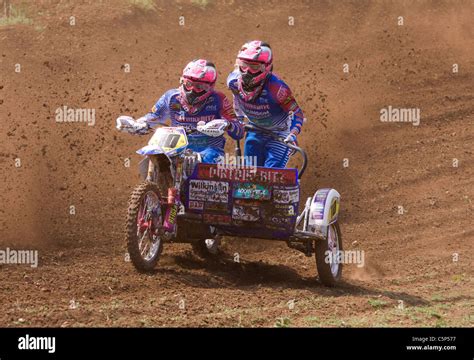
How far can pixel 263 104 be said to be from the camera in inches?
453

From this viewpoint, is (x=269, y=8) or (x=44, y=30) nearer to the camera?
(x=44, y=30)

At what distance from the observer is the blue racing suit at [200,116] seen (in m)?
11.2

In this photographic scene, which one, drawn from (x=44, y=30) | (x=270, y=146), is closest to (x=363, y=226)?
(x=270, y=146)

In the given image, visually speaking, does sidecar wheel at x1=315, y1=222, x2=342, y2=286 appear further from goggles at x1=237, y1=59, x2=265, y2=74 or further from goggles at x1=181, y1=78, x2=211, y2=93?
goggles at x1=181, y1=78, x2=211, y2=93

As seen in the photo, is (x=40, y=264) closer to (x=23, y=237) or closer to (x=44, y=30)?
(x=23, y=237)

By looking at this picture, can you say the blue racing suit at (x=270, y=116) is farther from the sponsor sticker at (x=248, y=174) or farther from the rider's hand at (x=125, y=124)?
the rider's hand at (x=125, y=124)

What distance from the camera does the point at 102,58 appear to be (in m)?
17.8

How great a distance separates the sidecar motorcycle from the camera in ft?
33.9

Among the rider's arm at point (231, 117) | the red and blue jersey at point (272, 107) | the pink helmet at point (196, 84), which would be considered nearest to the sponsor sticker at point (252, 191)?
the rider's arm at point (231, 117)

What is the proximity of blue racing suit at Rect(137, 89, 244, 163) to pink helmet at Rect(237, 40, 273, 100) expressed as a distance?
0.38 meters

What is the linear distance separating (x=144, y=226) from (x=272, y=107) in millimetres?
2559

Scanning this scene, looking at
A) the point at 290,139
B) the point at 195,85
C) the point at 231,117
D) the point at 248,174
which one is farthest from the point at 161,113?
the point at 290,139

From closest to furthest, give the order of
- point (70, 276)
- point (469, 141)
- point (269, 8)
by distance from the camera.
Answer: point (70, 276)
point (469, 141)
point (269, 8)

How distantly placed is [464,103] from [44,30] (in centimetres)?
883
